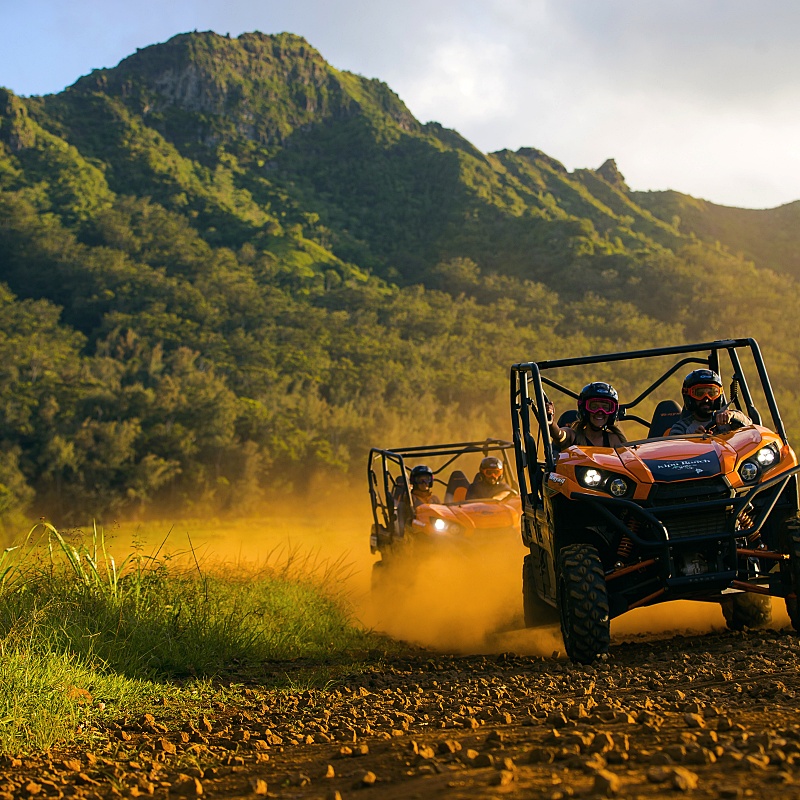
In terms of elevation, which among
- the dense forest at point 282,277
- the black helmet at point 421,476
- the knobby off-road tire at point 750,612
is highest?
the dense forest at point 282,277

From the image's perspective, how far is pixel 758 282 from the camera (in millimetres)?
80562

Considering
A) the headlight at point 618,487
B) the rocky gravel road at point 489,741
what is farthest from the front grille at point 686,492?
A: the rocky gravel road at point 489,741

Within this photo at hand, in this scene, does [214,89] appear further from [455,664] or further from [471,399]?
[455,664]

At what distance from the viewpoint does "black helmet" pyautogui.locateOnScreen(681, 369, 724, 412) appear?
7.67m

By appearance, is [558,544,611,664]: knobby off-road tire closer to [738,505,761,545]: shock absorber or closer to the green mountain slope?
[738,505,761,545]: shock absorber

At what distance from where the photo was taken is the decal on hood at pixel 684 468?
6.36 meters

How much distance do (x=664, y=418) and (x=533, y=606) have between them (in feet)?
6.00

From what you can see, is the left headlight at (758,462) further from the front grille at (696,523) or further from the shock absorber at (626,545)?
the shock absorber at (626,545)

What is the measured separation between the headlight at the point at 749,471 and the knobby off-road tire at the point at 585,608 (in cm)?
107

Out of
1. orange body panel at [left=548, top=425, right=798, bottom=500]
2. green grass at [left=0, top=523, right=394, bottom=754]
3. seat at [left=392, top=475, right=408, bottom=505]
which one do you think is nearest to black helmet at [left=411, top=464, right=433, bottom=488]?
seat at [left=392, top=475, right=408, bottom=505]

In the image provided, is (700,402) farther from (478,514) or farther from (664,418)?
(478,514)

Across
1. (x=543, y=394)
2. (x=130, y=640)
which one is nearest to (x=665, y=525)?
(x=543, y=394)

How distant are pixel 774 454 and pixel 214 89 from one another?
12035cm

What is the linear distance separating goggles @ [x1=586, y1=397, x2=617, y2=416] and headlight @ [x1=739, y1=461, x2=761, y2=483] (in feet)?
4.57
